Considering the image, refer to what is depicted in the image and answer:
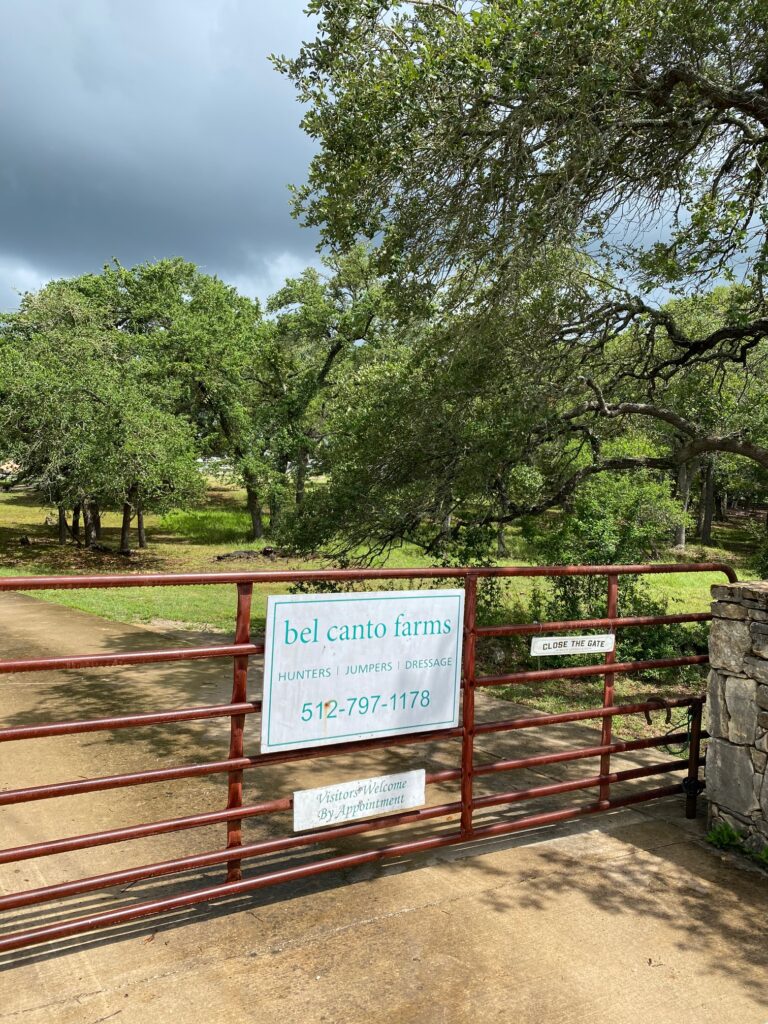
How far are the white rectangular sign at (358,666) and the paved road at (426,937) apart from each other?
31.7 inches

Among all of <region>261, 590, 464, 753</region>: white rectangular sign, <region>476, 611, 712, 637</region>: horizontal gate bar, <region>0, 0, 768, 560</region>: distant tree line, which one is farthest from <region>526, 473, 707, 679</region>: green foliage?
<region>261, 590, 464, 753</region>: white rectangular sign

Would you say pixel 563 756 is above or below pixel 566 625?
below

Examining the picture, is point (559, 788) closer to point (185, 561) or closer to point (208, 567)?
point (208, 567)

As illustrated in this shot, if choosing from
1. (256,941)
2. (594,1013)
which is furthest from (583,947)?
(256,941)

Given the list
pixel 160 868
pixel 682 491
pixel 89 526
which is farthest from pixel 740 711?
pixel 682 491

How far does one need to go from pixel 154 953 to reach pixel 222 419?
26471 millimetres

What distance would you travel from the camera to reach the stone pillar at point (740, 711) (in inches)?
164

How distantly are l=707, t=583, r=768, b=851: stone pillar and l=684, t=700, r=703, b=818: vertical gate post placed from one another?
0.66 feet

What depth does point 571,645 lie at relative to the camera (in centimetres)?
430

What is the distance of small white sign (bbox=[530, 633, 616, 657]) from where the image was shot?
4.13 metres

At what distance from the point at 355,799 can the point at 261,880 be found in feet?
1.81

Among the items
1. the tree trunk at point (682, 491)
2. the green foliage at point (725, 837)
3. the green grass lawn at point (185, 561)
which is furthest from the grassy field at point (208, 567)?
the green foliage at point (725, 837)

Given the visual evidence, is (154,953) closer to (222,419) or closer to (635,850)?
(635,850)

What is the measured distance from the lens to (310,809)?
3541 mm
